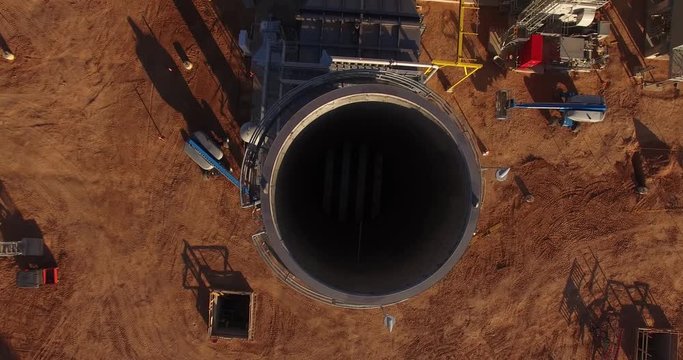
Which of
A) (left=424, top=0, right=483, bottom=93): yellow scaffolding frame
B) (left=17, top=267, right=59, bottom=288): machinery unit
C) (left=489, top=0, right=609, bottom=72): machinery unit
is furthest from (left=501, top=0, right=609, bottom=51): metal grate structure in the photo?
(left=17, top=267, right=59, bottom=288): machinery unit

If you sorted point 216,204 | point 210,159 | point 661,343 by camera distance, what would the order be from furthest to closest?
1. point 661,343
2. point 216,204
3. point 210,159

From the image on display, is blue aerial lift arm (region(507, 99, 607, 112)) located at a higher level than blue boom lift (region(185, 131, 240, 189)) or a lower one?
higher

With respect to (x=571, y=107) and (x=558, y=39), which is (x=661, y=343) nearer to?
(x=571, y=107)

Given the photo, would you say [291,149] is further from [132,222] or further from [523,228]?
[523,228]

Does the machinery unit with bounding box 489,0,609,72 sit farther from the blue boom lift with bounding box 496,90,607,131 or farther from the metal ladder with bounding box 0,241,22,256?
the metal ladder with bounding box 0,241,22,256

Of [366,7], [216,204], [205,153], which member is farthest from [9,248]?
[366,7]

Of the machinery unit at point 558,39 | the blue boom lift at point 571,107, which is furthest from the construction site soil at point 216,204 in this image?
the machinery unit at point 558,39

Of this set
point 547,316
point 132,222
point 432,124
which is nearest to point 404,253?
point 432,124
